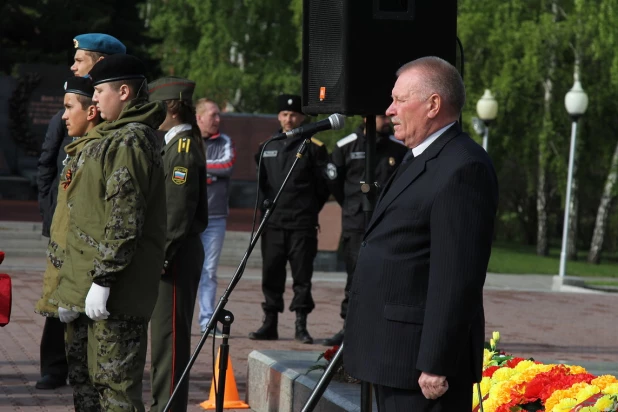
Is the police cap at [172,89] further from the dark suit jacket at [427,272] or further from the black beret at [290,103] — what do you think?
the black beret at [290,103]

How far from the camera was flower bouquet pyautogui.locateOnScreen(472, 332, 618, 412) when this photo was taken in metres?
4.88

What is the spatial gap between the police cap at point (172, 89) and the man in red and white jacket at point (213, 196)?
10.5 ft

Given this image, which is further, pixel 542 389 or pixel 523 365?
pixel 523 365

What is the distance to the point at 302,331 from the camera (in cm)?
1084

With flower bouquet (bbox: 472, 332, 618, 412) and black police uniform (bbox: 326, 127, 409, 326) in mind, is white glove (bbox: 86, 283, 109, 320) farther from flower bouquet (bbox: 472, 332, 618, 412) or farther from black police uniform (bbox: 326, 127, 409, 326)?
black police uniform (bbox: 326, 127, 409, 326)

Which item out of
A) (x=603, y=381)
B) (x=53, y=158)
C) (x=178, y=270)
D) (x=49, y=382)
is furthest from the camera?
(x=53, y=158)

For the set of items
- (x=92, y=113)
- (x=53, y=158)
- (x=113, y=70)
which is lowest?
Result: (x=53, y=158)

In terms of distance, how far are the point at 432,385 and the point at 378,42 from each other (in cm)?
198

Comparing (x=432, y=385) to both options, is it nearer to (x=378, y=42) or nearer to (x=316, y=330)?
(x=378, y=42)

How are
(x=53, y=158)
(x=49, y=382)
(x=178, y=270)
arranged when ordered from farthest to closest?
(x=53, y=158)
(x=49, y=382)
(x=178, y=270)

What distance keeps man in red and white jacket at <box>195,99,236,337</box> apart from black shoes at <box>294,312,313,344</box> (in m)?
0.79

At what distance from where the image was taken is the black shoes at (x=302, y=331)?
10.7 m

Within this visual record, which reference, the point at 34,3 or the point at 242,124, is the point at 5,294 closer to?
the point at 242,124

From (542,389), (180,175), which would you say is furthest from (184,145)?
(542,389)
